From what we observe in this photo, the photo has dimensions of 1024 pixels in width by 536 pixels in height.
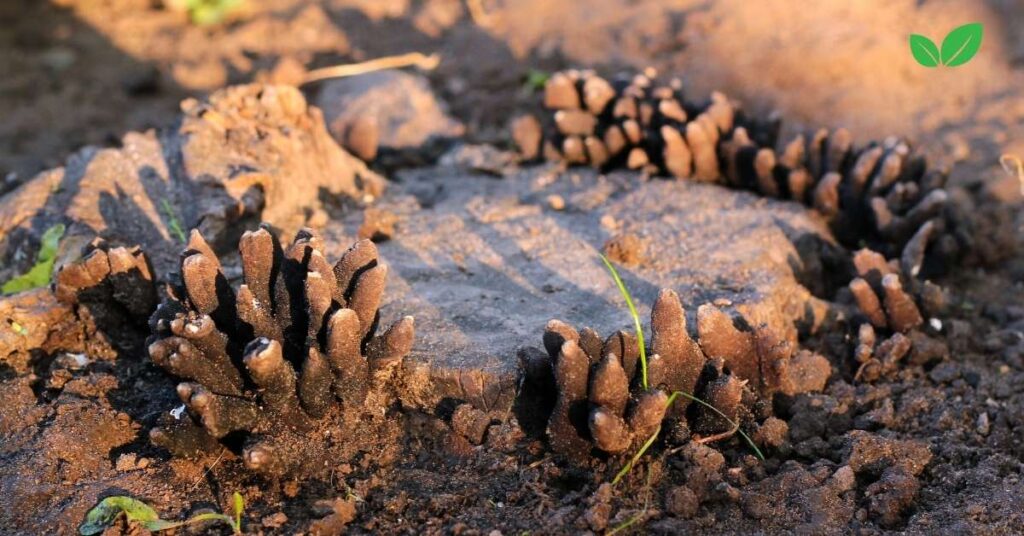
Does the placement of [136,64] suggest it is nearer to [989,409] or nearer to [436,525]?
Result: [436,525]

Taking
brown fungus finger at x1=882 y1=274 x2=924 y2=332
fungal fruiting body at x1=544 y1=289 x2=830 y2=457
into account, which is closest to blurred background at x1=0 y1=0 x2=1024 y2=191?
brown fungus finger at x1=882 y1=274 x2=924 y2=332

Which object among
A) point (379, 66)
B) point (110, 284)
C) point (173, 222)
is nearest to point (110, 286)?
point (110, 284)

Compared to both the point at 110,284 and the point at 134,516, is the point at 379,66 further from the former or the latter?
the point at 134,516

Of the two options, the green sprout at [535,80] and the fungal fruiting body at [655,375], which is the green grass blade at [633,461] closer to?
the fungal fruiting body at [655,375]

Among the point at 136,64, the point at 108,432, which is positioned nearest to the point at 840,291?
the point at 108,432


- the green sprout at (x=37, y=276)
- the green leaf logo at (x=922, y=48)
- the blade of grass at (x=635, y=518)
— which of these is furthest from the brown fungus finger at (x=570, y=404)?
the green sprout at (x=37, y=276)
